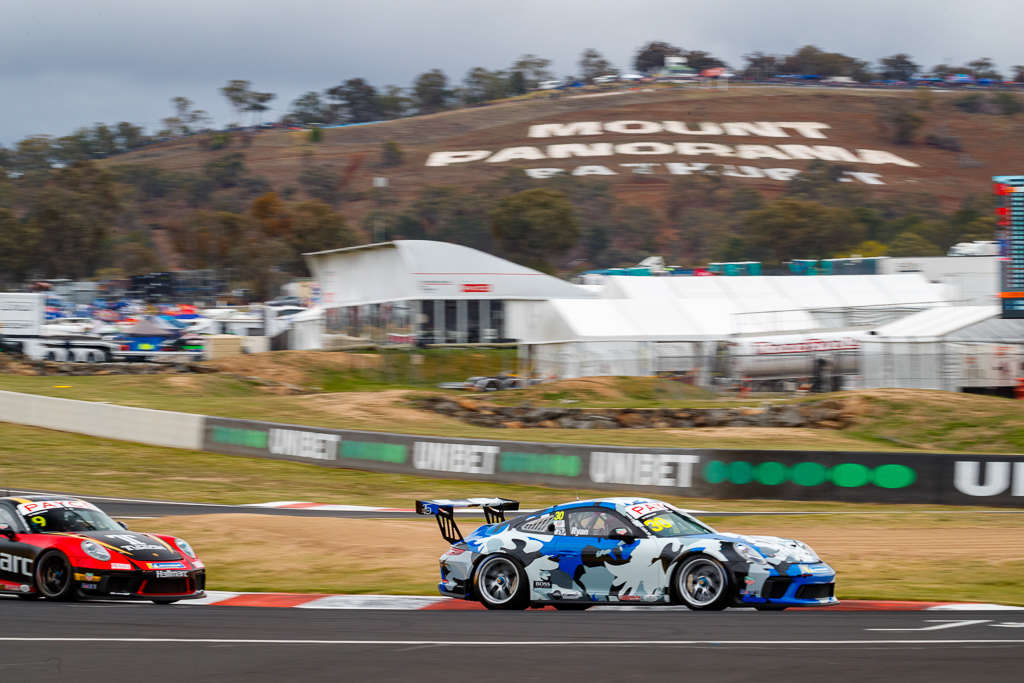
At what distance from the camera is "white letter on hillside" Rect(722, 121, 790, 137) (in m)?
171

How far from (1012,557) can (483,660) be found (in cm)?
872

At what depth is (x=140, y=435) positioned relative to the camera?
29.2 meters

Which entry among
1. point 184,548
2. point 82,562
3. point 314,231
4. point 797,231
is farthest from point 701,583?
point 314,231

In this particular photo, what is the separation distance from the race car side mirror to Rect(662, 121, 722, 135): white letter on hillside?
547 ft

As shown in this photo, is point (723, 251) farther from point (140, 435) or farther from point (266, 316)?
point (140, 435)

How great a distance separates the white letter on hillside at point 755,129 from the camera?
171m

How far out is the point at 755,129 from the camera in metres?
172

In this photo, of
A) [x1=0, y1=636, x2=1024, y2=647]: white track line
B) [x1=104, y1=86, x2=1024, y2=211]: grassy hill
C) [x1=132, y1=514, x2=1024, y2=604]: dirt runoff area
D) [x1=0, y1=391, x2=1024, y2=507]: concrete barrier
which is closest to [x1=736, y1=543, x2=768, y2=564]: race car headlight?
[x1=0, y1=636, x2=1024, y2=647]: white track line

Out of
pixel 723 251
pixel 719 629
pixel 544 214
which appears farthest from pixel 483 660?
pixel 723 251

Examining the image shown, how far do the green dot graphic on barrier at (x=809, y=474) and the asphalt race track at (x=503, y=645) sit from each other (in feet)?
30.1

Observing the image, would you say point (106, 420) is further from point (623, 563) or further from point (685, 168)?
point (685, 168)

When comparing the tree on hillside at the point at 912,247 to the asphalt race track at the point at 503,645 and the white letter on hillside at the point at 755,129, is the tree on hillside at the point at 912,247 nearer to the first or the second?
the white letter on hillside at the point at 755,129

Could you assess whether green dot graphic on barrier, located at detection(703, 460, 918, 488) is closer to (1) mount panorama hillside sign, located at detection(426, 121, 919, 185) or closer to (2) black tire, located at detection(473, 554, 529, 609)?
(2) black tire, located at detection(473, 554, 529, 609)

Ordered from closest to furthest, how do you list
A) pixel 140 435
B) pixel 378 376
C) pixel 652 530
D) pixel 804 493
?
pixel 652 530, pixel 804 493, pixel 140 435, pixel 378 376
